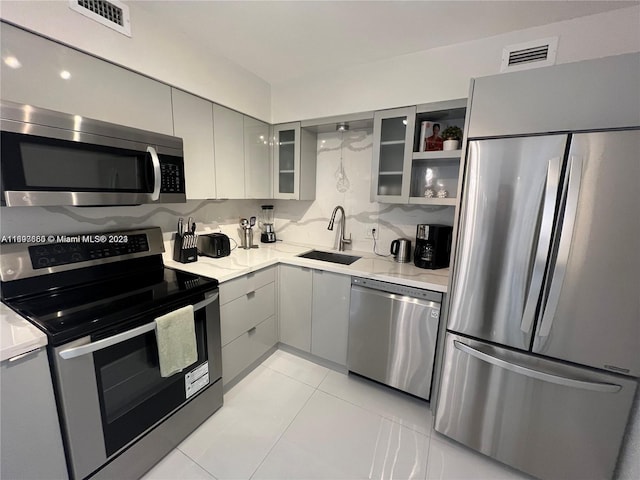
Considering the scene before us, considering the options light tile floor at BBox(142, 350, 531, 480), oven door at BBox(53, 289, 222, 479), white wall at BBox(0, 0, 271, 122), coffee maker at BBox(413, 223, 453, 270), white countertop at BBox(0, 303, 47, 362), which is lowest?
light tile floor at BBox(142, 350, 531, 480)

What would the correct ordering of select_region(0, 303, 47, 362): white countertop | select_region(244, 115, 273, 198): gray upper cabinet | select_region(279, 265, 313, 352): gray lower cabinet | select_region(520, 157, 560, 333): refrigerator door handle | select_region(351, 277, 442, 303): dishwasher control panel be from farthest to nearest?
select_region(244, 115, 273, 198): gray upper cabinet
select_region(279, 265, 313, 352): gray lower cabinet
select_region(351, 277, 442, 303): dishwasher control panel
select_region(520, 157, 560, 333): refrigerator door handle
select_region(0, 303, 47, 362): white countertop

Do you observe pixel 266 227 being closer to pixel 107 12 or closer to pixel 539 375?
pixel 107 12

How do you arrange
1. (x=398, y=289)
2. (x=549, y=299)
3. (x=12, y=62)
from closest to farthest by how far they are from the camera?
(x=12, y=62), (x=549, y=299), (x=398, y=289)

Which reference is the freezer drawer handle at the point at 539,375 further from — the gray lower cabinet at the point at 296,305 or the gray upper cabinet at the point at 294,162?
the gray upper cabinet at the point at 294,162

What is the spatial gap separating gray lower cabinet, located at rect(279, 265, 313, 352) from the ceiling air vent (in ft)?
6.21

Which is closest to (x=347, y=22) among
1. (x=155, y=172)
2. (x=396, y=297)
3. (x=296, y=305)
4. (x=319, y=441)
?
(x=155, y=172)

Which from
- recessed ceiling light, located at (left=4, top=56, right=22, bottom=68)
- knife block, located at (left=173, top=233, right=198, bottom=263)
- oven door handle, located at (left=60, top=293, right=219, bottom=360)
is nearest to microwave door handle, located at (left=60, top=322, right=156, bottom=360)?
oven door handle, located at (left=60, top=293, right=219, bottom=360)

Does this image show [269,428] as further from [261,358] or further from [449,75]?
[449,75]

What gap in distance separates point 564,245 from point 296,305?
1.75 meters

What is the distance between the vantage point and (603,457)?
3.99 feet

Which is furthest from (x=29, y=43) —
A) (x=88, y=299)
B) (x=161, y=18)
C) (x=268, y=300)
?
(x=268, y=300)

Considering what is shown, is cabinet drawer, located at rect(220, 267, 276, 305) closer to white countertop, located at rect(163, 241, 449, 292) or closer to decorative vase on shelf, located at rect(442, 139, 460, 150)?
white countertop, located at rect(163, 241, 449, 292)

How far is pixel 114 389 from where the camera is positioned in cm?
120

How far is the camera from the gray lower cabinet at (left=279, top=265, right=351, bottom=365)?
6.68 ft
